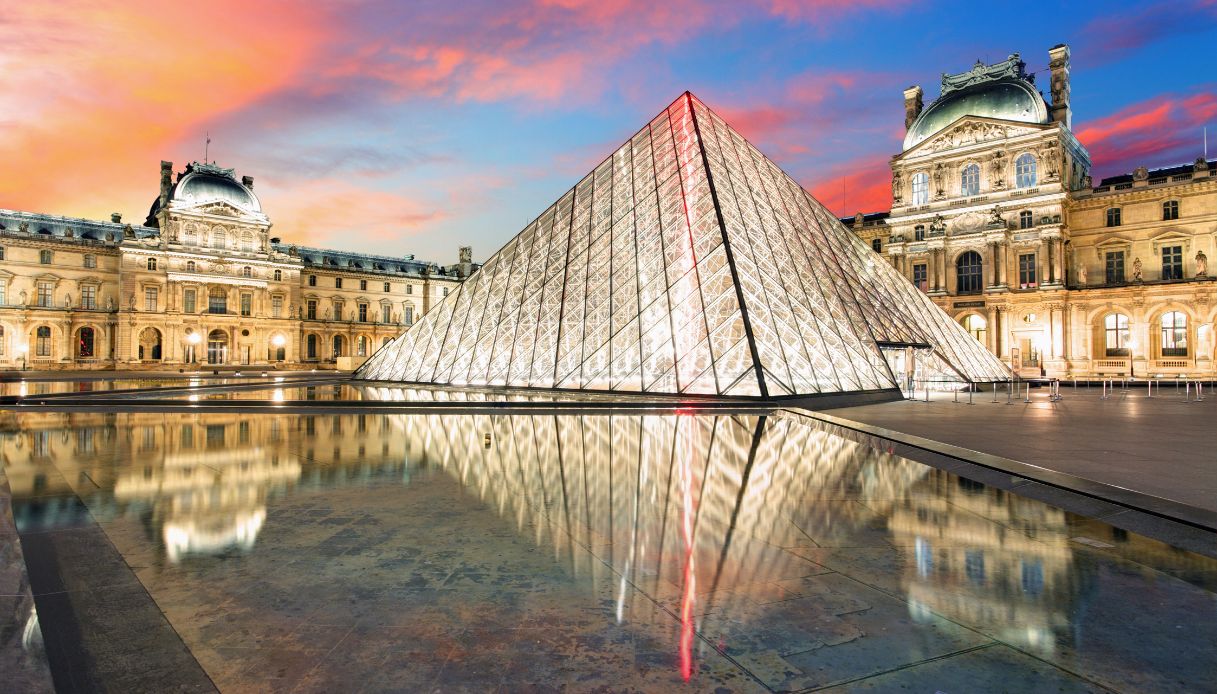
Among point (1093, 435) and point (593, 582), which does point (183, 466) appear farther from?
point (1093, 435)

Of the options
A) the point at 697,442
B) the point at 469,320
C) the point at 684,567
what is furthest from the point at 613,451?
the point at 469,320

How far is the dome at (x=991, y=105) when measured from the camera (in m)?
41.2

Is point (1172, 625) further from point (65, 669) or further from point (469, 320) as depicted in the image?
point (469, 320)

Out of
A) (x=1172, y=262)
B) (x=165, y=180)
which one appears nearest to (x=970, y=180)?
(x=1172, y=262)

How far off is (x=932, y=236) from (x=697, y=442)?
40.8 meters

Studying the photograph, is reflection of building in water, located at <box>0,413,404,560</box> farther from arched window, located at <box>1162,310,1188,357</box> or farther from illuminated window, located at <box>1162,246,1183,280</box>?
illuminated window, located at <box>1162,246,1183,280</box>

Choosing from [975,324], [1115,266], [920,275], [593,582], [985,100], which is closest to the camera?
[593,582]

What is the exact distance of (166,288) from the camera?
168ft

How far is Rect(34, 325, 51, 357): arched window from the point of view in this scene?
48.6 metres

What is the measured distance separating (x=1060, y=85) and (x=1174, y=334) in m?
17.7

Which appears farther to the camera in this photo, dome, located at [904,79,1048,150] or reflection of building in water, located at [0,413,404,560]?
dome, located at [904,79,1048,150]

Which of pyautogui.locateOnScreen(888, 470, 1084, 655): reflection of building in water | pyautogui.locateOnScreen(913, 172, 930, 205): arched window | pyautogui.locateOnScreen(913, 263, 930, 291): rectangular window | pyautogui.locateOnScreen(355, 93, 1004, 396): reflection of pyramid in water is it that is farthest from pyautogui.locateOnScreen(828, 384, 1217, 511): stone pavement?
pyautogui.locateOnScreen(913, 172, 930, 205): arched window

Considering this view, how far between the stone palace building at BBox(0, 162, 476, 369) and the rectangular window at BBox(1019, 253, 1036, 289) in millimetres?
46964

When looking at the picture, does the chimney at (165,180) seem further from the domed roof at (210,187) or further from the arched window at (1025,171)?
the arched window at (1025,171)
